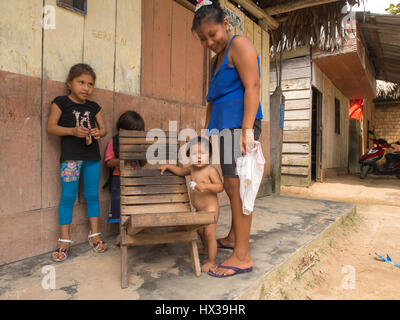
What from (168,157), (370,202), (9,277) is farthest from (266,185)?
(9,277)

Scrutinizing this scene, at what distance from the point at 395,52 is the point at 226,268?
339 inches

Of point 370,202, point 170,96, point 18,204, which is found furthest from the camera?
point 370,202

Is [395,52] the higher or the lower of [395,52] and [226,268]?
the higher

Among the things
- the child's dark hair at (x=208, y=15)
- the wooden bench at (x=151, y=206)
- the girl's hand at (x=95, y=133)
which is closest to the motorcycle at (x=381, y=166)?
the wooden bench at (x=151, y=206)

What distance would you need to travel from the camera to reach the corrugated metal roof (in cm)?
632

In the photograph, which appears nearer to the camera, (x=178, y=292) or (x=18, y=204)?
(x=178, y=292)

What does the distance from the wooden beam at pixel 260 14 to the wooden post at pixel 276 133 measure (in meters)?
1.19

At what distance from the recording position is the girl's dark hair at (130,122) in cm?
289

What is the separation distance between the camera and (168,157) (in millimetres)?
2805

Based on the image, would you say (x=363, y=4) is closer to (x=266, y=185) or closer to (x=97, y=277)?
(x=266, y=185)

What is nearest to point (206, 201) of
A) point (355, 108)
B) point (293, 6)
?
point (293, 6)

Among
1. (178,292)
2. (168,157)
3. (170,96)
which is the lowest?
(178,292)

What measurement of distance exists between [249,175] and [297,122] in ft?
20.0

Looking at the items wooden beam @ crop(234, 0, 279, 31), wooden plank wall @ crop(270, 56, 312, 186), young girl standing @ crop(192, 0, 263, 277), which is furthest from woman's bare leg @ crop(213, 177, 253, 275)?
wooden plank wall @ crop(270, 56, 312, 186)
